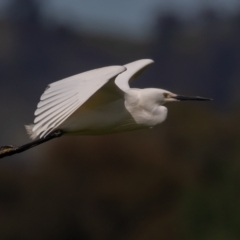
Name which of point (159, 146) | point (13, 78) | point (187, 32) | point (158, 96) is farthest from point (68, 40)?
point (158, 96)

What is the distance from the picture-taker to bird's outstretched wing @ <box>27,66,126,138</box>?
20.6ft

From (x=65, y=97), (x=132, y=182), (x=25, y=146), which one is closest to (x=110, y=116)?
(x=25, y=146)

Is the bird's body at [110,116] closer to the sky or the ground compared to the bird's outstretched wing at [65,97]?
closer to the ground

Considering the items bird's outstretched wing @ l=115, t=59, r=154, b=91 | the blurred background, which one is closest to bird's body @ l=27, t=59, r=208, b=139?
bird's outstretched wing @ l=115, t=59, r=154, b=91

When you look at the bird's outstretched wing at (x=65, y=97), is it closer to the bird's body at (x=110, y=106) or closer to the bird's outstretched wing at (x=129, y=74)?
the bird's body at (x=110, y=106)

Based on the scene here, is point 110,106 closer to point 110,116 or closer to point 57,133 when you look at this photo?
point 110,116

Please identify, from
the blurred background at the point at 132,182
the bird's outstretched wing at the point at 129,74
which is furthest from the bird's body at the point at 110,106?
the blurred background at the point at 132,182

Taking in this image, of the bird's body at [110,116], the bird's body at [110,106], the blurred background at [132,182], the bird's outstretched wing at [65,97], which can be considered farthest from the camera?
the blurred background at [132,182]

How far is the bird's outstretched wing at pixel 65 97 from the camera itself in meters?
6.29

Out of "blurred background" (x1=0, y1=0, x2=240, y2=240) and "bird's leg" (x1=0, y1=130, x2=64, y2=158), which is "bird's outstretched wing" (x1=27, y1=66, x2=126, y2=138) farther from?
"blurred background" (x1=0, y1=0, x2=240, y2=240)

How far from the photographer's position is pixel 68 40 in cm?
5081

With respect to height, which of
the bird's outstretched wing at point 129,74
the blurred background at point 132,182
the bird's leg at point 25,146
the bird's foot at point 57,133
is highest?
the bird's outstretched wing at point 129,74

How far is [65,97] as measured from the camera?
6.54m

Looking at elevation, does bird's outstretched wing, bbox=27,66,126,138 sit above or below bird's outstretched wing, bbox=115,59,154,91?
above
